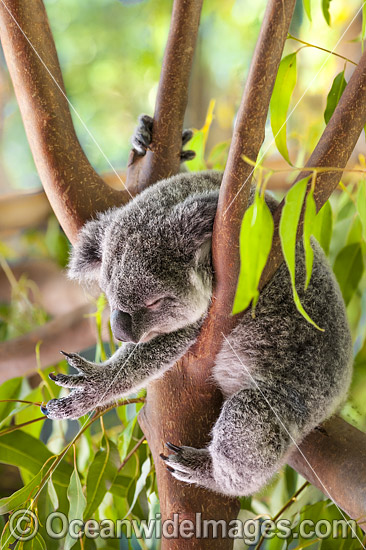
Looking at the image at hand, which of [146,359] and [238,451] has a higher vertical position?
[146,359]

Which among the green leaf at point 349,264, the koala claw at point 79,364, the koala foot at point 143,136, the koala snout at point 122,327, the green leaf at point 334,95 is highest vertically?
the green leaf at point 334,95

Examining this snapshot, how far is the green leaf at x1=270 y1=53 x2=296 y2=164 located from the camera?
952mm

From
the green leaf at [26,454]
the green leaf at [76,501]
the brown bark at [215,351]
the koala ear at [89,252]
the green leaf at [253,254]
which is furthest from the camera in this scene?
the green leaf at [26,454]

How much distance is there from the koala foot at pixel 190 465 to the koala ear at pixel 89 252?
0.51 m

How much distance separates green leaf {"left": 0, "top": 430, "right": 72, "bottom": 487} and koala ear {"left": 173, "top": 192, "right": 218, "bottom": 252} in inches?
28.6

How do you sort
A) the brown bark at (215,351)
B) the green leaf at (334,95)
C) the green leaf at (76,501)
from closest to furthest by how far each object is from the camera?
the brown bark at (215,351) < the green leaf at (334,95) < the green leaf at (76,501)

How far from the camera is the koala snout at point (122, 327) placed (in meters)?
1.15

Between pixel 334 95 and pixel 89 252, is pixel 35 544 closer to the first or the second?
pixel 89 252

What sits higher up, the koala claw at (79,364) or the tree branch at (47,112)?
the tree branch at (47,112)

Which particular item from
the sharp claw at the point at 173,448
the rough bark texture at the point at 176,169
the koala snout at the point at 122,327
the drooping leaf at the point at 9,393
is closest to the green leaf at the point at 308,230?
the rough bark texture at the point at 176,169

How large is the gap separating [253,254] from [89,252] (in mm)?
773

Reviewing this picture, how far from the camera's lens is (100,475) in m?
1.41

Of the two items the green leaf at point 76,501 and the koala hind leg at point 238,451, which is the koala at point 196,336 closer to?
the koala hind leg at point 238,451

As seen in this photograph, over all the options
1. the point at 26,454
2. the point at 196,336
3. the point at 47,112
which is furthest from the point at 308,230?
the point at 26,454
